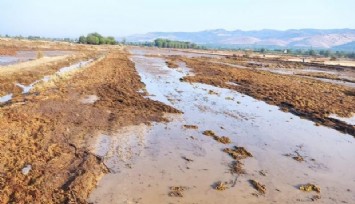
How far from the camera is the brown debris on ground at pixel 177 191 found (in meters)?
8.64

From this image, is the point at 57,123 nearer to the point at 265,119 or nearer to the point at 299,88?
the point at 265,119

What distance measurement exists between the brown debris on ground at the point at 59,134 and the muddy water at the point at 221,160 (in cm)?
59

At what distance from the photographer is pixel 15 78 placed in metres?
25.2

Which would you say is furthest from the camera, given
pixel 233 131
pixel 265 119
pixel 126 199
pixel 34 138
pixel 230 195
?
pixel 265 119

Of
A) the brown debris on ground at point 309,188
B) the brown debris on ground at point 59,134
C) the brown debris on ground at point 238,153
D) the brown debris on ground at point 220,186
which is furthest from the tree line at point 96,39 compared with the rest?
the brown debris on ground at point 309,188

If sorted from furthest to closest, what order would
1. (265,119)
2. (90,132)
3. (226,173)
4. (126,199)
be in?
1. (265,119)
2. (90,132)
3. (226,173)
4. (126,199)

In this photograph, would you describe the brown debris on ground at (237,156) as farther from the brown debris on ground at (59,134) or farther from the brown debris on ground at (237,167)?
the brown debris on ground at (59,134)

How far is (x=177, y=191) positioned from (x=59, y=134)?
19.0 ft

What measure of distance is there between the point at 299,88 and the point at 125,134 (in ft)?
63.4

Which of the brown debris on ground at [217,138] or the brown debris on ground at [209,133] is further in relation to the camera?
the brown debris on ground at [209,133]

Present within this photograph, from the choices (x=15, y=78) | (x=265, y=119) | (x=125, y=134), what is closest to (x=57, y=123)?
(x=125, y=134)

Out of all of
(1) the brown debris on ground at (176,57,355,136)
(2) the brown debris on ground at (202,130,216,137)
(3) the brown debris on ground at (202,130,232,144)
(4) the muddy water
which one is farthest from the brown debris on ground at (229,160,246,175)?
(1) the brown debris on ground at (176,57,355,136)

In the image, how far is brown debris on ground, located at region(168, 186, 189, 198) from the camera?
8.64 meters

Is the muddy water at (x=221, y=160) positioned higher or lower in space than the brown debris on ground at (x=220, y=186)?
lower
